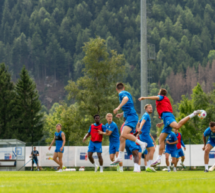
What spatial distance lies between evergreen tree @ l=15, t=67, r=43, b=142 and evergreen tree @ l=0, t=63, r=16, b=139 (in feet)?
3.19

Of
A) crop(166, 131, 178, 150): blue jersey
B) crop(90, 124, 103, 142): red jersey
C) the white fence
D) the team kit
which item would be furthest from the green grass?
the white fence

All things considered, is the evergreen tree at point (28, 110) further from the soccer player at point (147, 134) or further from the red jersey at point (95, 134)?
the soccer player at point (147, 134)

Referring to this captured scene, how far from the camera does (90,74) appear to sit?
160 ft

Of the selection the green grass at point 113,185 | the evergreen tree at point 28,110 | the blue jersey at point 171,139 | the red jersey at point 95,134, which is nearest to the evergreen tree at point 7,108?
the evergreen tree at point 28,110

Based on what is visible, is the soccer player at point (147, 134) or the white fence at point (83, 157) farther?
the white fence at point (83, 157)

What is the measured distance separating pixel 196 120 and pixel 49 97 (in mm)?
151044

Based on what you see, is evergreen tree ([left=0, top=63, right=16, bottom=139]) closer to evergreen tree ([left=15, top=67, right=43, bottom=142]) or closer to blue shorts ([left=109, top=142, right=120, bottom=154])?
evergreen tree ([left=15, top=67, right=43, bottom=142])

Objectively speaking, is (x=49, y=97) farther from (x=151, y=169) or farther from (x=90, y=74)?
(x=151, y=169)

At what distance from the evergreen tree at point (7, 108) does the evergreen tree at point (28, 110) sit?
97 cm

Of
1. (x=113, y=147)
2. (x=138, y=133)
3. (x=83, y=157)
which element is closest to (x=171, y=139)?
(x=113, y=147)

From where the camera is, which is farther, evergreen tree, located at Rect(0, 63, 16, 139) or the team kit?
evergreen tree, located at Rect(0, 63, 16, 139)

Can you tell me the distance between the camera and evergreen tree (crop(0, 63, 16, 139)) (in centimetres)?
5350

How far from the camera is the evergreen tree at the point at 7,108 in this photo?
53500 millimetres

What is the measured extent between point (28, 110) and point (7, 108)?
3.01 metres
